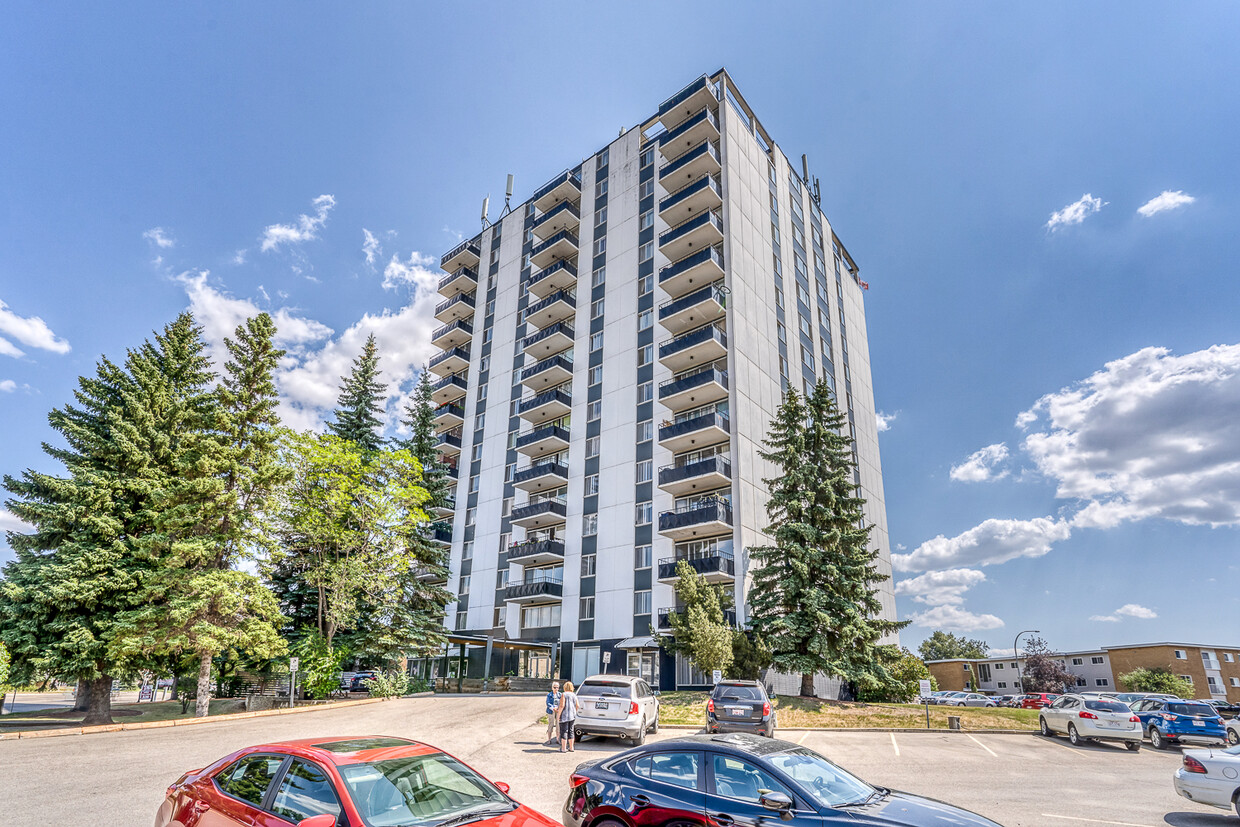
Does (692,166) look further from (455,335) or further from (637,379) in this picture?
(455,335)

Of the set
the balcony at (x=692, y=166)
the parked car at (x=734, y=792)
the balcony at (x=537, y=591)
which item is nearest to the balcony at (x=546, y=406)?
the balcony at (x=537, y=591)

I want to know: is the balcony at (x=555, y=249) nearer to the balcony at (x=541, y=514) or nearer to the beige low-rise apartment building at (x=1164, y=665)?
the balcony at (x=541, y=514)

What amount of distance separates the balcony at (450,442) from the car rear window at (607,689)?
4233 centimetres

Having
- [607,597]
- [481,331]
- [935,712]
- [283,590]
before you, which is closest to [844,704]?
[935,712]

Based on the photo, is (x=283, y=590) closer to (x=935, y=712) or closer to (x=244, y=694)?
(x=244, y=694)

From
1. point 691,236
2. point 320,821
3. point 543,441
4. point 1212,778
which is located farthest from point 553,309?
point 320,821

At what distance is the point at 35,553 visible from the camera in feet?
79.4

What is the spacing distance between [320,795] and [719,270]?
4100cm

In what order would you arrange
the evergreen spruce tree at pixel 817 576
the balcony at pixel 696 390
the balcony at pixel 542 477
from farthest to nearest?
1. the balcony at pixel 542 477
2. the balcony at pixel 696 390
3. the evergreen spruce tree at pixel 817 576

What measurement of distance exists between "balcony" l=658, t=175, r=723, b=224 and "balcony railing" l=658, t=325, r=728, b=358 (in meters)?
8.67

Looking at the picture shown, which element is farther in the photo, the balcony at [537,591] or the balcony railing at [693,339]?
the balcony at [537,591]

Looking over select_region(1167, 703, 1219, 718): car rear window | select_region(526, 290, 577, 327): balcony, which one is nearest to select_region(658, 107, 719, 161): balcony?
select_region(526, 290, 577, 327): balcony

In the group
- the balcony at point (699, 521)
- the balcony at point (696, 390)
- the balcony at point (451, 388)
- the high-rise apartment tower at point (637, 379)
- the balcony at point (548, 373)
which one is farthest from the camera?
the balcony at point (451, 388)

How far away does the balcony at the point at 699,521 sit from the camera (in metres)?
36.5
